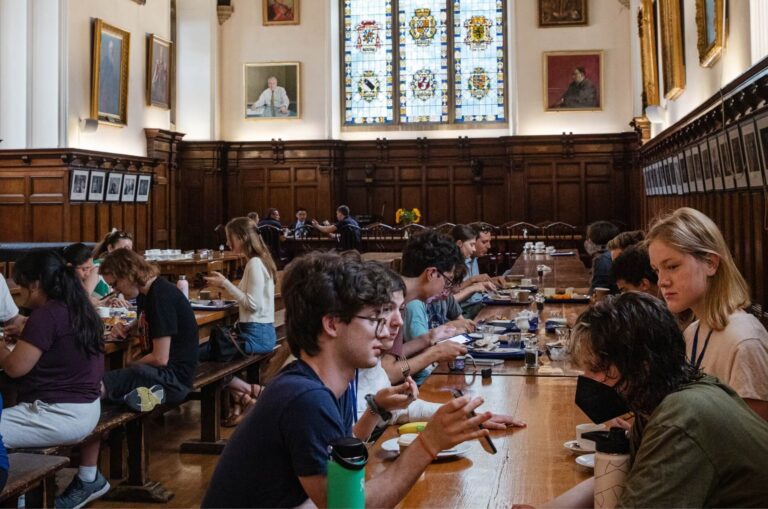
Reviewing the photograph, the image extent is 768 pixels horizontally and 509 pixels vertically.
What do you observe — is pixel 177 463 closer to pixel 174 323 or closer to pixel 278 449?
pixel 174 323

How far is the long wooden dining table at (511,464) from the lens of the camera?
2367 mm

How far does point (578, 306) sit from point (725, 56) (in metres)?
2.80

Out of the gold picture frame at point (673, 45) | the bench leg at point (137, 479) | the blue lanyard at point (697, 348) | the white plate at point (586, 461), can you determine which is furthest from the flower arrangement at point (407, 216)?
the white plate at point (586, 461)

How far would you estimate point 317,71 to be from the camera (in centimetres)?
1753

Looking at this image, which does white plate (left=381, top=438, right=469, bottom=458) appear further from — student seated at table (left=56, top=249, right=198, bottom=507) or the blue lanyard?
student seated at table (left=56, top=249, right=198, bottom=507)

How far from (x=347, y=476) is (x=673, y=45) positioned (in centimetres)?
1026

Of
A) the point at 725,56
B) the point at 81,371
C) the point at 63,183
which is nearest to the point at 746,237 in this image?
the point at 725,56

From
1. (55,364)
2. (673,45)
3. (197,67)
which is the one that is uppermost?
(197,67)

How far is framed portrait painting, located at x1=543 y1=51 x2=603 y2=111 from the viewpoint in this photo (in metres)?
17.0

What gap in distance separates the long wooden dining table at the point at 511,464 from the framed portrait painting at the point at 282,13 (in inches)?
599

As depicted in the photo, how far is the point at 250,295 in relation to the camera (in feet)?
20.9

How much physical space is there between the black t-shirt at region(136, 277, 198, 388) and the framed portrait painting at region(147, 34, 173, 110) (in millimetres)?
11216

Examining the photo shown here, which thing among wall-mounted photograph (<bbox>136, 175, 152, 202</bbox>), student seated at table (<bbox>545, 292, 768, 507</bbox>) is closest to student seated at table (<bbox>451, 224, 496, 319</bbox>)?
student seated at table (<bbox>545, 292, 768, 507</bbox>)

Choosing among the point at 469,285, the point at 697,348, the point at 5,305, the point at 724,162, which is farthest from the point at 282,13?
the point at 697,348
